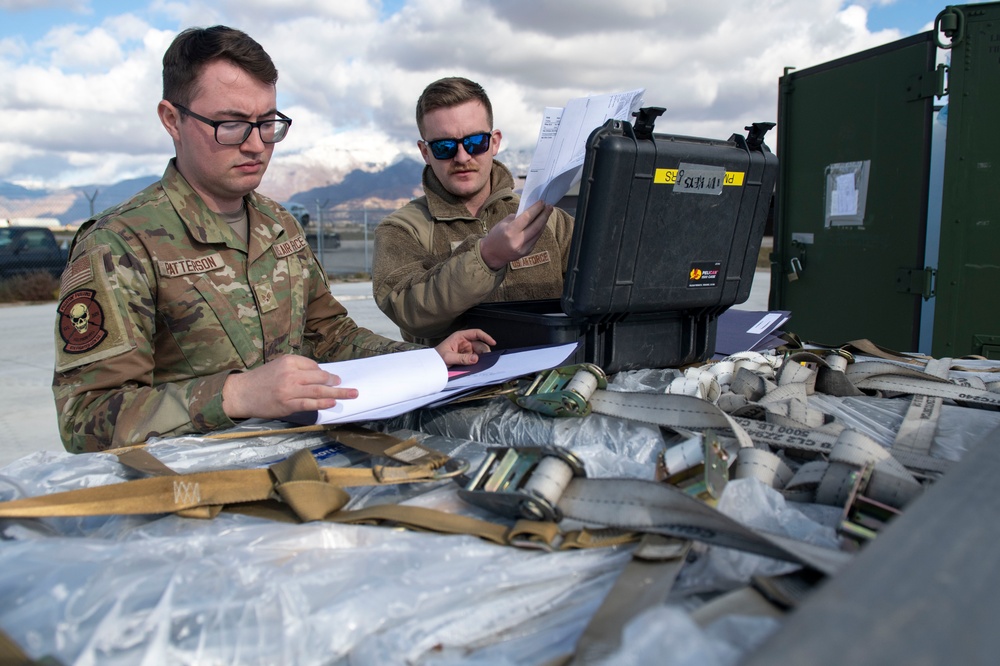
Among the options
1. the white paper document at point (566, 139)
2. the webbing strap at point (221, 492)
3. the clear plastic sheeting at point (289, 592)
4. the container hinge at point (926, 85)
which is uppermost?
the container hinge at point (926, 85)

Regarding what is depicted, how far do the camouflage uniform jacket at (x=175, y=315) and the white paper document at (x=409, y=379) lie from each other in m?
0.22

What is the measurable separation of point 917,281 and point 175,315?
11.8ft

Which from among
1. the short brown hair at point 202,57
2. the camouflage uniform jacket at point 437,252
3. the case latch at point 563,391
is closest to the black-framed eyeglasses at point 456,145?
the camouflage uniform jacket at point 437,252

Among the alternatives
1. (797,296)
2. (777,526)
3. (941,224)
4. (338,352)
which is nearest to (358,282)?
(797,296)

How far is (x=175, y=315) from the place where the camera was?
1560 millimetres

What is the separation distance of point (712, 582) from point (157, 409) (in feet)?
3.12

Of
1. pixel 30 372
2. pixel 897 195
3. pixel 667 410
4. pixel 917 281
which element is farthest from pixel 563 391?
pixel 30 372

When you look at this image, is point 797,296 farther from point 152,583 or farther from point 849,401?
point 152,583

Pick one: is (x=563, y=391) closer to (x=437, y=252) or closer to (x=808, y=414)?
(x=808, y=414)

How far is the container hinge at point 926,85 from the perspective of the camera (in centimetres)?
356

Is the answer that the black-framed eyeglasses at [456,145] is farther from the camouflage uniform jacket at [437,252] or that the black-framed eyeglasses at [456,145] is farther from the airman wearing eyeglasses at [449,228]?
the camouflage uniform jacket at [437,252]

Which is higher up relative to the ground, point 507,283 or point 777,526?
point 507,283

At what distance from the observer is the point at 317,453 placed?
1.14 m

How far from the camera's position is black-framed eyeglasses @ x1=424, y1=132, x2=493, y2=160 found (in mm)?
2215
